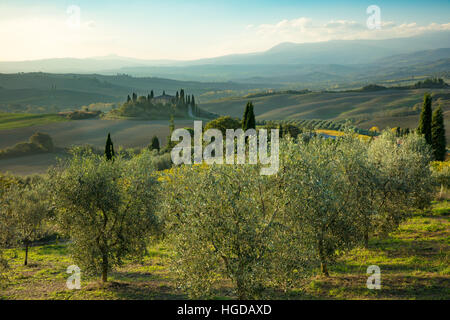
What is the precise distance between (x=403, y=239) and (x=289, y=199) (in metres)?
14.8

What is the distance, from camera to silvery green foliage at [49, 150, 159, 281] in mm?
20406

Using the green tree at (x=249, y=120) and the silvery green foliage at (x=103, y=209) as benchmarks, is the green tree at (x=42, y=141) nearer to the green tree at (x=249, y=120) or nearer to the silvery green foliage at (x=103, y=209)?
the green tree at (x=249, y=120)

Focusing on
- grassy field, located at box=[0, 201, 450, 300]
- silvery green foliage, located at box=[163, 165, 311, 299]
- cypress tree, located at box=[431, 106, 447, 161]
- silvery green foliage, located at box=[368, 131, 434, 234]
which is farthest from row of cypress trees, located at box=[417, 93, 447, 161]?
silvery green foliage, located at box=[163, 165, 311, 299]

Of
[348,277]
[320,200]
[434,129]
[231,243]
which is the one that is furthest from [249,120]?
[231,243]

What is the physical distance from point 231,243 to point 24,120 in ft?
461

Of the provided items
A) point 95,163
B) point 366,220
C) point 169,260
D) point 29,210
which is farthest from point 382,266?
point 29,210

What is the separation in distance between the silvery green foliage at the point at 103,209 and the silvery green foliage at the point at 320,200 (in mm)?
9160

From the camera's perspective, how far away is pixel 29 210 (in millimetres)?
32406

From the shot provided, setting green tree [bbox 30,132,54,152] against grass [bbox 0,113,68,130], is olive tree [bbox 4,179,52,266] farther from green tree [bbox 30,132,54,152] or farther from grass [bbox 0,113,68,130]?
grass [bbox 0,113,68,130]

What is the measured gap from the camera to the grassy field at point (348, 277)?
18.5 metres

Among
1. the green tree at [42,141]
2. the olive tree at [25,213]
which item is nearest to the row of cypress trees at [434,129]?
the olive tree at [25,213]

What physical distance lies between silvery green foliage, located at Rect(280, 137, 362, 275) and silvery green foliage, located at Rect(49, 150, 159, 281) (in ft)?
30.1

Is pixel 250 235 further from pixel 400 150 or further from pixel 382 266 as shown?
pixel 400 150

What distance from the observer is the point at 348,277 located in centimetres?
2067
